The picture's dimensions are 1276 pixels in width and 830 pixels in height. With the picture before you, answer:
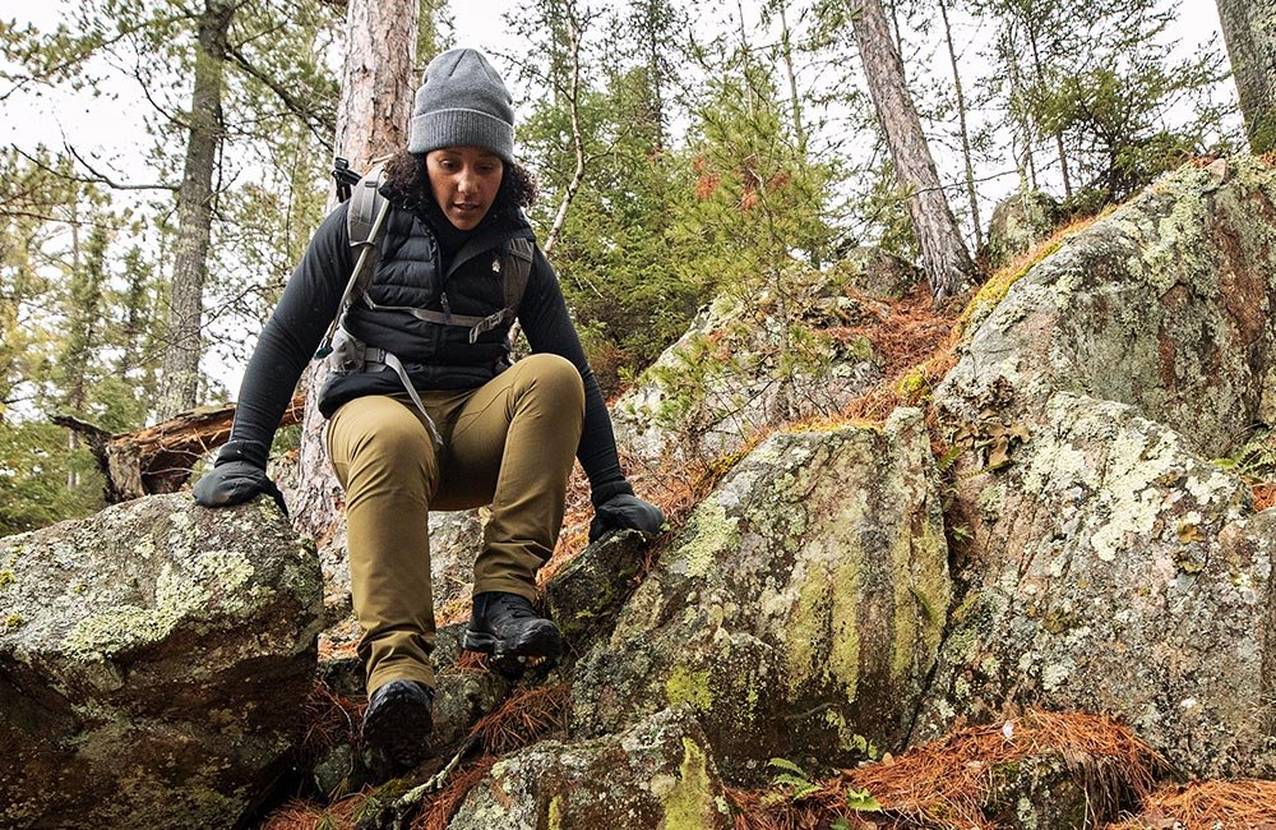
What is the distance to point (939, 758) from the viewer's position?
2.85 metres

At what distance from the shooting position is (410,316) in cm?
315

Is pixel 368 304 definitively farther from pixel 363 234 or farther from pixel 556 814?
pixel 556 814

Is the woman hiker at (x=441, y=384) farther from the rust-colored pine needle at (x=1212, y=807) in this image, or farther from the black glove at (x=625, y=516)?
the rust-colored pine needle at (x=1212, y=807)

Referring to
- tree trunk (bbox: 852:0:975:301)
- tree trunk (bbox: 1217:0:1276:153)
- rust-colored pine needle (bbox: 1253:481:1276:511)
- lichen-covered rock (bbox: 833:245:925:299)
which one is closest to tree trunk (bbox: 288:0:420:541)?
rust-colored pine needle (bbox: 1253:481:1276:511)

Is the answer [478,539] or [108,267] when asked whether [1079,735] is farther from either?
[108,267]

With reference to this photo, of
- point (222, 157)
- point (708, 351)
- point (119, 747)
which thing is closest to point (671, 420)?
point (708, 351)

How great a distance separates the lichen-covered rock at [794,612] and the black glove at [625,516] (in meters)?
0.15

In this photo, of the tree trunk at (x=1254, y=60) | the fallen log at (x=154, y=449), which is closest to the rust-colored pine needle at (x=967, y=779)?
the fallen log at (x=154, y=449)

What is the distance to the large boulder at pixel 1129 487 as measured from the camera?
8.83ft

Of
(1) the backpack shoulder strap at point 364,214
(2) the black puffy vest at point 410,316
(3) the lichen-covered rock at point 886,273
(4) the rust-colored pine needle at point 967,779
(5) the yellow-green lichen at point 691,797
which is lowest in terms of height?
(4) the rust-colored pine needle at point 967,779

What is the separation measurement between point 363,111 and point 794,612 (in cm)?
455

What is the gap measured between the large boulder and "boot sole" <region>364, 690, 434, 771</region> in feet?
6.45

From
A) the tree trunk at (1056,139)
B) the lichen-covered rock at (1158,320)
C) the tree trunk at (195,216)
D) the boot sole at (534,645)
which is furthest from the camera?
the tree trunk at (1056,139)

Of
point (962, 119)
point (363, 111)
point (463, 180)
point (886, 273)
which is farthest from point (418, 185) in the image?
point (962, 119)
